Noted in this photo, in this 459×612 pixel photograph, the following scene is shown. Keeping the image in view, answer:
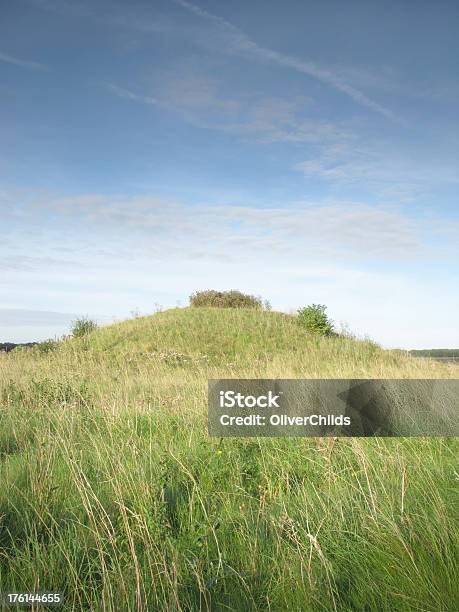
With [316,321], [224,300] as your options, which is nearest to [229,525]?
[316,321]

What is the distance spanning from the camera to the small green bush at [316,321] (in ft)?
82.1

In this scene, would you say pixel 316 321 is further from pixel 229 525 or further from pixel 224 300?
pixel 229 525

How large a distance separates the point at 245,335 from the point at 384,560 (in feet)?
68.2

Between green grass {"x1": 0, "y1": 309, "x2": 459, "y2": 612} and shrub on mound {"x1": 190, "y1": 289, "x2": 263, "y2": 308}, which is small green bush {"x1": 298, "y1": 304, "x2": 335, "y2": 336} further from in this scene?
green grass {"x1": 0, "y1": 309, "x2": 459, "y2": 612}

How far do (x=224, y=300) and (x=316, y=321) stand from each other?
9.40 meters

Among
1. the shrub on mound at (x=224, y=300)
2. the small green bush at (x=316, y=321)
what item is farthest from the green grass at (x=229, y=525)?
the shrub on mound at (x=224, y=300)

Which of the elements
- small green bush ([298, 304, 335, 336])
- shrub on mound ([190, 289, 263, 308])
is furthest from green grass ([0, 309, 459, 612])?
shrub on mound ([190, 289, 263, 308])

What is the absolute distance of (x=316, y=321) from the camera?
2533cm

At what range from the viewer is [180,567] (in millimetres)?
2898

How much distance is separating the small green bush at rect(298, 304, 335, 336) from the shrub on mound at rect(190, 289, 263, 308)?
7229 mm

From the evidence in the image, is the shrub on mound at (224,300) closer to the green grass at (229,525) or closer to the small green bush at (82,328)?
the small green bush at (82,328)

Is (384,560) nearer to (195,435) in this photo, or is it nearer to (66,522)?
(66,522)

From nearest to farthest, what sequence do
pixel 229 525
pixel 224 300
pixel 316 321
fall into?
pixel 229 525
pixel 316 321
pixel 224 300

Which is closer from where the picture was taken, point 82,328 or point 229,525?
point 229,525
